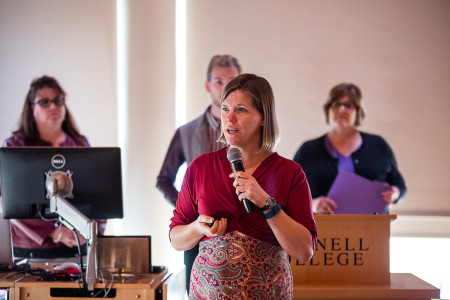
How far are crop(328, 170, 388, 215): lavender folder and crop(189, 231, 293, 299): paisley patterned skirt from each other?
8.78 ft

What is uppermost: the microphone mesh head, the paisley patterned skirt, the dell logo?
the microphone mesh head

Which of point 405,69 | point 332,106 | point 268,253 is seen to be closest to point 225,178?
point 268,253

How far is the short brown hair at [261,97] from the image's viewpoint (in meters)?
1.63

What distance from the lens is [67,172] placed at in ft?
7.83

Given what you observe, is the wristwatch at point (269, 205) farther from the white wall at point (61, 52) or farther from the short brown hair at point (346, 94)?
the white wall at point (61, 52)

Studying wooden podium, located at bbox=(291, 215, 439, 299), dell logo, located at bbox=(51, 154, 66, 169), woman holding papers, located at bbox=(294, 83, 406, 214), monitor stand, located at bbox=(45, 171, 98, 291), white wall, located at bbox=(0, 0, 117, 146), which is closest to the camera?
monitor stand, located at bbox=(45, 171, 98, 291)

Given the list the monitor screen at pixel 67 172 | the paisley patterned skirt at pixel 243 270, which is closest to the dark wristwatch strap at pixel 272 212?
the paisley patterned skirt at pixel 243 270

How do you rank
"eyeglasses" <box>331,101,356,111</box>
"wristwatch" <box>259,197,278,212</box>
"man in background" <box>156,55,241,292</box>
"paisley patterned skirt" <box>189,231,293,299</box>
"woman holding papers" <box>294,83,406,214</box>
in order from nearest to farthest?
"wristwatch" <box>259,197,278,212</box>, "paisley patterned skirt" <box>189,231,293,299</box>, "man in background" <box>156,55,241,292</box>, "woman holding papers" <box>294,83,406,214</box>, "eyeglasses" <box>331,101,356,111</box>

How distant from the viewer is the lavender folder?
4148 millimetres

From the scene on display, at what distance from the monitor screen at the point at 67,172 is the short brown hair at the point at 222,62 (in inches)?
86.4

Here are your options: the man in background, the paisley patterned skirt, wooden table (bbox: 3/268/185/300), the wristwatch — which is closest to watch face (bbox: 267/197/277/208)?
the wristwatch

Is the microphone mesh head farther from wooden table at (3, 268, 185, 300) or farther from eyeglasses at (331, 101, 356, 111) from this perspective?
eyeglasses at (331, 101, 356, 111)

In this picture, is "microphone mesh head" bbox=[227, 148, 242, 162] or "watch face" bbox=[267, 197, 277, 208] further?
"microphone mesh head" bbox=[227, 148, 242, 162]

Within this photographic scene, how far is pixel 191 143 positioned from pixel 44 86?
1.52 metres
